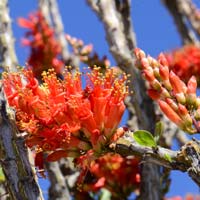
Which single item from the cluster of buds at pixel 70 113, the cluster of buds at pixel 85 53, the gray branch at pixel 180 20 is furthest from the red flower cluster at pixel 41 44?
the cluster of buds at pixel 70 113

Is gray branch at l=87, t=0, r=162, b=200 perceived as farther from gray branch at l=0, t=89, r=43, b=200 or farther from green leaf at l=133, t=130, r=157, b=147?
gray branch at l=0, t=89, r=43, b=200

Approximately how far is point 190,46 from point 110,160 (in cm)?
180

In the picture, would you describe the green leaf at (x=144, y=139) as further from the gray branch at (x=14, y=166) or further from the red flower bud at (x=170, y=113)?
the gray branch at (x=14, y=166)

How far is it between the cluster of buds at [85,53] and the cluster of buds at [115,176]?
0.65m

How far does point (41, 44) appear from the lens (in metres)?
5.09

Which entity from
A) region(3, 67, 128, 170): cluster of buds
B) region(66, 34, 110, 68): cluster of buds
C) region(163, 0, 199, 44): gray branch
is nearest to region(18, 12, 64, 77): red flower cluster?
region(66, 34, 110, 68): cluster of buds

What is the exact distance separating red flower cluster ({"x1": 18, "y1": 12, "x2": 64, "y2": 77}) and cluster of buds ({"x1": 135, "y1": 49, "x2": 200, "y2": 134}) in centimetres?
199

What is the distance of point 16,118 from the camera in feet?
5.82

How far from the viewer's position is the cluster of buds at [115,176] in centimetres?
296

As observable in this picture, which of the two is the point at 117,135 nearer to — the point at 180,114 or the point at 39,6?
the point at 180,114

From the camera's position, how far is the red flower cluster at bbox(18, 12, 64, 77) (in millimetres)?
4484

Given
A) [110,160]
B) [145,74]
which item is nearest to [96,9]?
[110,160]

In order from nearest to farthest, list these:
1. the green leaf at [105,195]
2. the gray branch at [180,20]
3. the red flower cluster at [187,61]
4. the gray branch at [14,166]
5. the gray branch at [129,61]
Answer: the gray branch at [14,166] → the gray branch at [129,61] → the green leaf at [105,195] → the red flower cluster at [187,61] → the gray branch at [180,20]

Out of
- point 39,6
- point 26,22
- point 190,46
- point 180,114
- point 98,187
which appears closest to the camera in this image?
point 180,114
